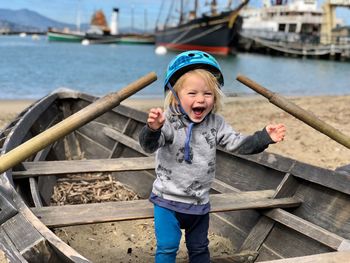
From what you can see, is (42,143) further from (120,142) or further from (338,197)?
(120,142)

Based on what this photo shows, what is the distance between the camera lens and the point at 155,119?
8.83 ft

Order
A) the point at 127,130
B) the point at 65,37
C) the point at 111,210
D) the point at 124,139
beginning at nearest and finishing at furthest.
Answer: the point at 111,210
the point at 124,139
the point at 127,130
the point at 65,37

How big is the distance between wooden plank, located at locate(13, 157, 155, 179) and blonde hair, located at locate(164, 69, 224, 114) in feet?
6.67

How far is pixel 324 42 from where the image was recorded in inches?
2566

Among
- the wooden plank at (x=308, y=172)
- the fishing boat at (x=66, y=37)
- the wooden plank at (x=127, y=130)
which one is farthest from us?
the fishing boat at (x=66, y=37)

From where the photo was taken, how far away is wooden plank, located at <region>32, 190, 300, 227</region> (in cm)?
344

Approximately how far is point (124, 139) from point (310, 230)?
338cm

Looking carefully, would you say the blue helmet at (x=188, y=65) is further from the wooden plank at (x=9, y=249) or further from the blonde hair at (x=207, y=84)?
the wooden plank at (x=9, y=249)

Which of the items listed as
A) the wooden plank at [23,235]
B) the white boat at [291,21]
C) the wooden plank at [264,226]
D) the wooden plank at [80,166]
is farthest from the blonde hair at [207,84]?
the white boat at [291,21]

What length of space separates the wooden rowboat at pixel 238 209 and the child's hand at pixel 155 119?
834 millimetres

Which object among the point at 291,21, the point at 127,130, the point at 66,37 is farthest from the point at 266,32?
the point at 127,130

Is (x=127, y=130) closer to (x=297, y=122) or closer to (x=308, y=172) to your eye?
(x=308, y=172)

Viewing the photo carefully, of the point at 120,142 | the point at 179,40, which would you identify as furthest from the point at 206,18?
the point at 120,142

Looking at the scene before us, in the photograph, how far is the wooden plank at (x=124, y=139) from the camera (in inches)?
242
